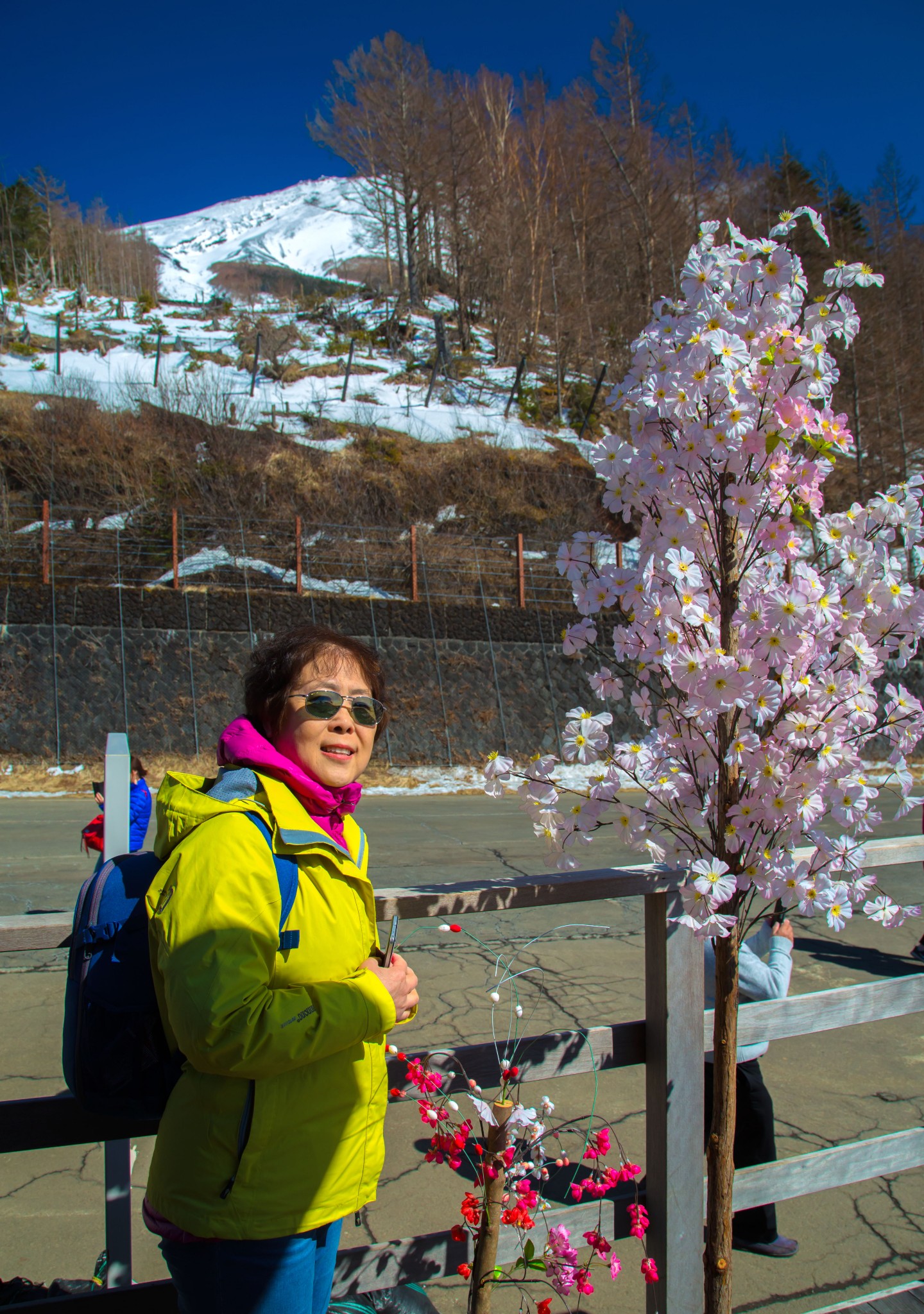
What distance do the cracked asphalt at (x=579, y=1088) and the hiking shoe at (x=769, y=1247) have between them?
1.2 inches

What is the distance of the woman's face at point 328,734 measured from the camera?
5.54 ft

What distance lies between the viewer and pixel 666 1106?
2.00 metres

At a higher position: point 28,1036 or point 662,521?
point 662,521

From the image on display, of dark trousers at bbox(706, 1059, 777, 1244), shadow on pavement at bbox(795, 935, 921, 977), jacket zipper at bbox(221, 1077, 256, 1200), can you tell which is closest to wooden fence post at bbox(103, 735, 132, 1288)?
jacket zipper at bbox(221, 1077, 256, 1200)

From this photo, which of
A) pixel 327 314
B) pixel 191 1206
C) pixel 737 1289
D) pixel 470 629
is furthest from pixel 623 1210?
pixel 327 314

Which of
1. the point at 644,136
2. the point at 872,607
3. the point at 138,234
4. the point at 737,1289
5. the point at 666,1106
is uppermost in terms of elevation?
the point at 138,234

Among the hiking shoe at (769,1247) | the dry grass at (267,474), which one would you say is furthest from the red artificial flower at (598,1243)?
the dry grass at (267,474)

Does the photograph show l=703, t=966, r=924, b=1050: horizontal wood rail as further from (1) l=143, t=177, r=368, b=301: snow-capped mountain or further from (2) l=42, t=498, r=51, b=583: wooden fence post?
(1) l=143, t=177, r=368, b=301: snow-capped mountain

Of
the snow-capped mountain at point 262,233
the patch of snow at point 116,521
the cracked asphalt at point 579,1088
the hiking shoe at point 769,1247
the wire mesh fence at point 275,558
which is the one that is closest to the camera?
the cracked asphalt at point 579,1088

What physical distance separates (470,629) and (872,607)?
1700 centimetres

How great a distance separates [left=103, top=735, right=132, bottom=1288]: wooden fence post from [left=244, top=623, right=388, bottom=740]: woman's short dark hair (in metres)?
0.28

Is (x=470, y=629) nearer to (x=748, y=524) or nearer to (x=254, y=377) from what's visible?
(x=254, y=377)

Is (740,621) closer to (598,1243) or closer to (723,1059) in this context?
(723,1059)

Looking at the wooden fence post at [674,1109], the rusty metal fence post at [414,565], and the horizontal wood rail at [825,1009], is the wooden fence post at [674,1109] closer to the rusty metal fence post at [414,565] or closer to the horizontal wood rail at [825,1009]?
the horizontal wood rail at [825,1009]
